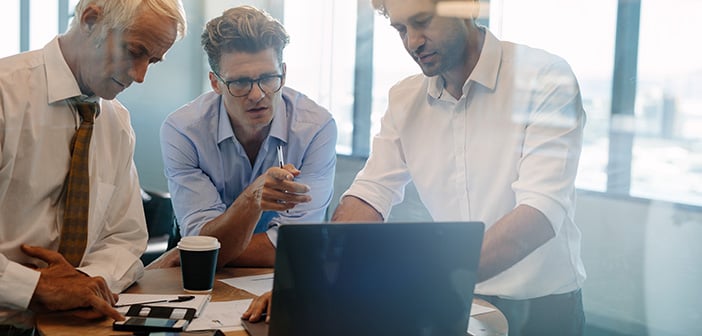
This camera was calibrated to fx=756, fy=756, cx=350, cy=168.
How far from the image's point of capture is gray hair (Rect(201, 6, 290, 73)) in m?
2.07

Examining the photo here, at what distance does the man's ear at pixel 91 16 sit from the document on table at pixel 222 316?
0.65m

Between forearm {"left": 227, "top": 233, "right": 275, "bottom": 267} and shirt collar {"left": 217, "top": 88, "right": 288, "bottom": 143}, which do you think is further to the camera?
shirt collar {"left": 217, "top": 88, "right": 288, "bottom": 143}

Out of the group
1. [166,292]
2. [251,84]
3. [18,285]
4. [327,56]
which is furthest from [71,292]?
[327,56]

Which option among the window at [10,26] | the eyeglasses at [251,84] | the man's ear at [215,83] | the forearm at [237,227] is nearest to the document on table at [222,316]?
the forearm at [237,227]

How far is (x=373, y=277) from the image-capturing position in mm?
1048

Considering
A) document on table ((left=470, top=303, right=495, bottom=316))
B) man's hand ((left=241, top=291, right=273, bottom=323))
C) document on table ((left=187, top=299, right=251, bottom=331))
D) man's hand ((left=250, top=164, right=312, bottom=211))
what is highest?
man's hand ((left=250, top=164, right=312, bottom=211))

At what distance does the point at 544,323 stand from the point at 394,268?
0.94 meters

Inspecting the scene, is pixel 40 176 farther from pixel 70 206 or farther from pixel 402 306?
pixel 402 306

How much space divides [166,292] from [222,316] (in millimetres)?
237

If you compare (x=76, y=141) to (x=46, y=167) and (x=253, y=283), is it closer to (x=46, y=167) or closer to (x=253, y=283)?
(x=46, y=167)

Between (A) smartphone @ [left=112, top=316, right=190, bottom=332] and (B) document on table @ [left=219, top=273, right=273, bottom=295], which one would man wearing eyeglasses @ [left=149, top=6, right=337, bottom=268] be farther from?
(A) smartphone @ [left=112, top=316, right=190, bottom=332]

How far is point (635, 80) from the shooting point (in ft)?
9.66

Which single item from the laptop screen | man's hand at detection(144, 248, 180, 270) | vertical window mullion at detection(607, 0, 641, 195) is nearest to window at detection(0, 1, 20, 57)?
man's hand at detection(144, 248, 180, 270)

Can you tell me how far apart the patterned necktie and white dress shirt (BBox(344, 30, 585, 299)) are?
64 centimetres
